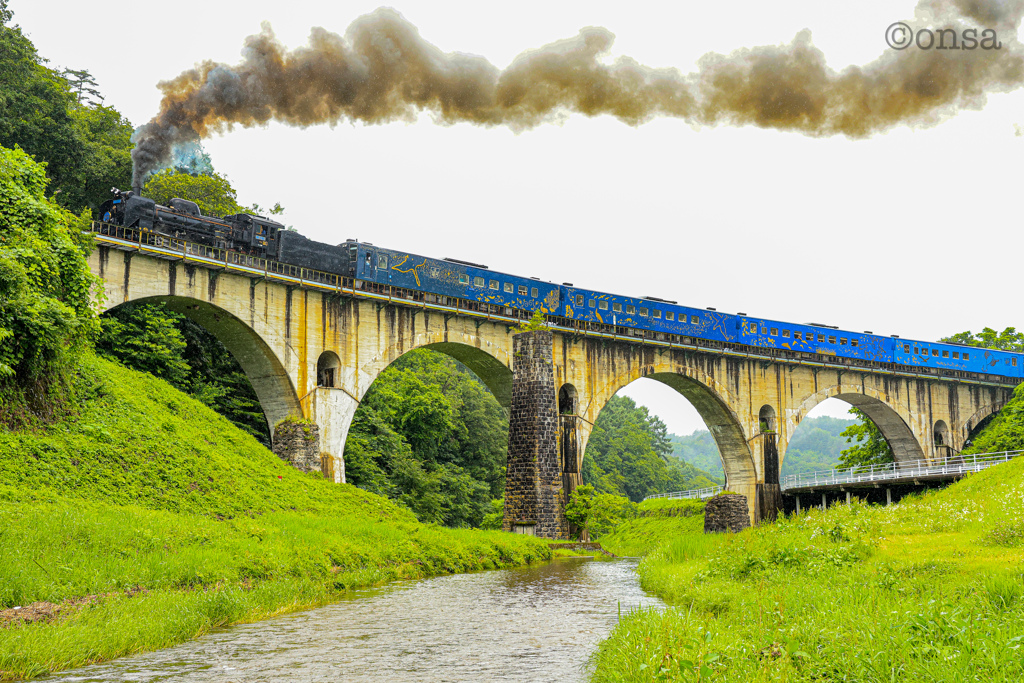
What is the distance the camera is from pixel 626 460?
8562 cm

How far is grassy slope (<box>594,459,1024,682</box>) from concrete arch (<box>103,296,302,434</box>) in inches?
615

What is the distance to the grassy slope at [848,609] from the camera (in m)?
7.60

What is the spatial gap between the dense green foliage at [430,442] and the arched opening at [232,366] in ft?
17.1

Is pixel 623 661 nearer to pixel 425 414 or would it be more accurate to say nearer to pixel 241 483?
pixel 241 483

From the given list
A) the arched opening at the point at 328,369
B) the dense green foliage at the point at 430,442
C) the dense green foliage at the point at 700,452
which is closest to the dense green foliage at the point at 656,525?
the dense green foliage at the point at 430,442

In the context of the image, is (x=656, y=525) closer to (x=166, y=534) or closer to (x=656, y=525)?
(x=656, y=525)

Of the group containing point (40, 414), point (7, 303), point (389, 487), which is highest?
point (7, 303)

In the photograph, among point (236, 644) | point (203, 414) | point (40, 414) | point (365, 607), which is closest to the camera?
point (236, 644)

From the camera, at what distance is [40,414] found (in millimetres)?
18562

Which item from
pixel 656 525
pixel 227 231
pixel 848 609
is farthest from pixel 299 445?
pixel 656 525

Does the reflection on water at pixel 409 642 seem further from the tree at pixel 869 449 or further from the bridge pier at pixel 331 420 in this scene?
the tree at pixel 869 449

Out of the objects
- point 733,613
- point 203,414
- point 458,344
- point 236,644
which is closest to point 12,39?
point 203,414

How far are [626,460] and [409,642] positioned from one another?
245 ft

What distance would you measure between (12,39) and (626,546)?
1391 inches
